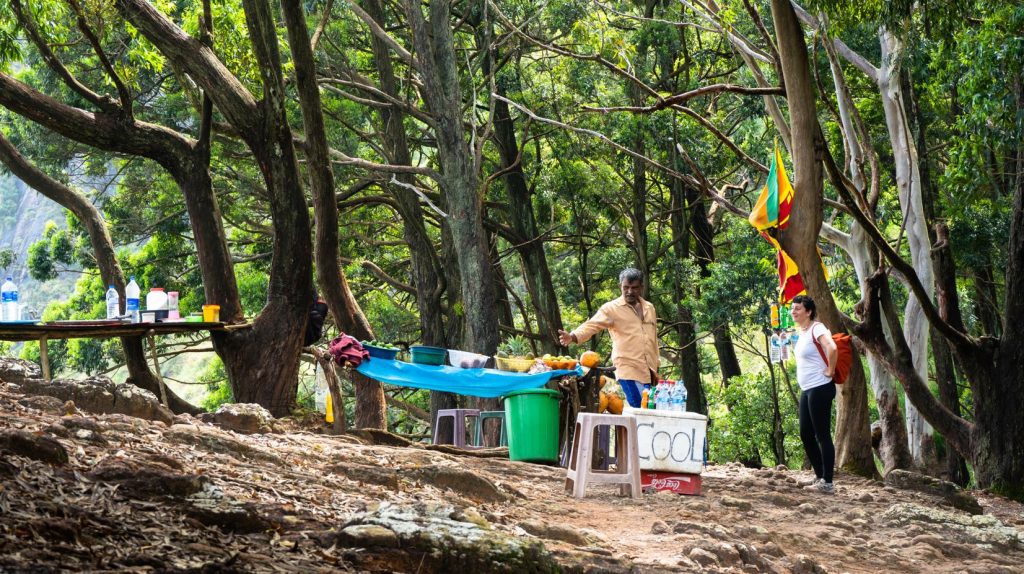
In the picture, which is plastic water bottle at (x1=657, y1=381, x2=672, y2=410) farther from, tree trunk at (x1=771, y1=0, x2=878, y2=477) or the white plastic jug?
the white plastic jug

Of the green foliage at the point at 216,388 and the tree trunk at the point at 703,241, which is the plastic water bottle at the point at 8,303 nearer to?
the tree trunk at the point at 703,241

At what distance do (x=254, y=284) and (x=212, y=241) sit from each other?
34.8 feet

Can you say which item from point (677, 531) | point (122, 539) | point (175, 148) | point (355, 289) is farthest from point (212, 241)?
point (355, 289)

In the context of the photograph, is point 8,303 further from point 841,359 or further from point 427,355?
point 841,359

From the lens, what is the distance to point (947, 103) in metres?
18.0

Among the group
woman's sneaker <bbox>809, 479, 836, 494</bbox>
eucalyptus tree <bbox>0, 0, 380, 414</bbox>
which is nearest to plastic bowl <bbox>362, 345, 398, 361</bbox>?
eucalyptus tree <bbox>0, 0, 380, 414</bbox>

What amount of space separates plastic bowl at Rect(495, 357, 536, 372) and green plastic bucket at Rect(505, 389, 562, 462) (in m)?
0.66

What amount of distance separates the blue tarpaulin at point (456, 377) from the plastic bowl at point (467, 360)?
0.17 meters

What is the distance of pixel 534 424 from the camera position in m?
10.2

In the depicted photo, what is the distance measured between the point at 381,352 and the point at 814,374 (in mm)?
4445

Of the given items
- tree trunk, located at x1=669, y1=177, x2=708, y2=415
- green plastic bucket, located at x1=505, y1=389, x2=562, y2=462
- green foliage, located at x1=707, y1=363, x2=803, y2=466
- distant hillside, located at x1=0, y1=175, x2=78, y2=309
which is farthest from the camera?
distant hillside, located at x1=0, y1=175, x2=78, y2=309

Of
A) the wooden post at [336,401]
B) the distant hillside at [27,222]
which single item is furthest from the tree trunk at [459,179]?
the distant hillside at [27,222]

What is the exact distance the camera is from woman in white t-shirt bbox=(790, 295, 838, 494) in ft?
31.3

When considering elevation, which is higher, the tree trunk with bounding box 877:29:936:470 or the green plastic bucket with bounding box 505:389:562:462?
the tree trunk with bounding box 877:29:936:470
